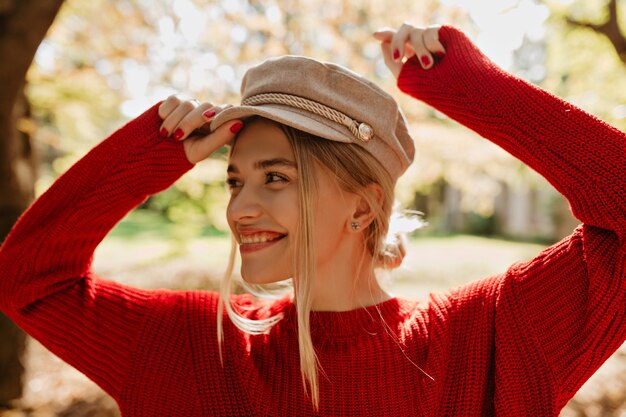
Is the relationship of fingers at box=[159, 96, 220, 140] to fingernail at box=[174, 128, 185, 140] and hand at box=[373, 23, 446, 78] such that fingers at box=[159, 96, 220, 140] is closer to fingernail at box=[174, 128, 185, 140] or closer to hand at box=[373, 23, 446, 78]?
fingernail at box=[174, 128, 185, 140]

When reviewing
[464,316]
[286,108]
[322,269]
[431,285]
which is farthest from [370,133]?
[431,285]

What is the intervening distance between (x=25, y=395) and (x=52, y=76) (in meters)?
2.38

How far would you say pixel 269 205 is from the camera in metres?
1.64

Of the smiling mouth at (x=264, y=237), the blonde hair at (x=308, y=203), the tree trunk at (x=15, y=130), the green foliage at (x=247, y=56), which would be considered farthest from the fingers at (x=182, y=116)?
the green foliage at (x=247, y=56)

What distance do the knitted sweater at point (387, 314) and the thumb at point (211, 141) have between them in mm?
51

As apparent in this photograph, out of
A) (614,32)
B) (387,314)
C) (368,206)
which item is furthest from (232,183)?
(614,32)

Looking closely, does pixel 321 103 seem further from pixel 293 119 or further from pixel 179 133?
pixel 179 133

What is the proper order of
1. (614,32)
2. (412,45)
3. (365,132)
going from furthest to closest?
(614,32) < (412,45) < (365,132)

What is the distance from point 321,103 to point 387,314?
69 centimetres

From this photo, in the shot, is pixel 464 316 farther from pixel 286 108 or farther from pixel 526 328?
pixel 286 108

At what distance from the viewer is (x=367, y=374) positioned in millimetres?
1633

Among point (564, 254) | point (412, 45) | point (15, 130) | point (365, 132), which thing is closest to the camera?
point (564, 254)

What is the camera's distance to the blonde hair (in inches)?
63.5

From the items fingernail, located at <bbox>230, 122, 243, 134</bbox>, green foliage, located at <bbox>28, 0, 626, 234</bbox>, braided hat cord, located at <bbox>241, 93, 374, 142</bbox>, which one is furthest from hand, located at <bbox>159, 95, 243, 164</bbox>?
green foliage, located at <bbox>28, 0, 626, 234</bbox>
